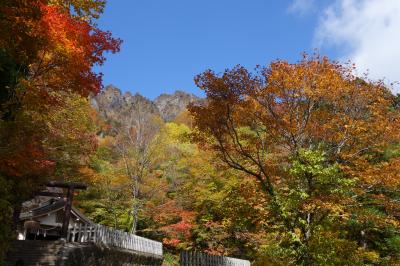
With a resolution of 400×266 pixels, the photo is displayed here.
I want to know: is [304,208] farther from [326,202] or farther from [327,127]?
[327,127]

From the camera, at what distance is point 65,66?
12898 mm

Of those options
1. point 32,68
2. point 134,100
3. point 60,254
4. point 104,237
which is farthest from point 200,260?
point 134,100

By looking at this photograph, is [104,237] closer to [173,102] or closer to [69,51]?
[69,51]

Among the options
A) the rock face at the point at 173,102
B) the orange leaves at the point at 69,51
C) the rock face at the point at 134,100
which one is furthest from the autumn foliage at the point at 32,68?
the rock face at the point at 173,102

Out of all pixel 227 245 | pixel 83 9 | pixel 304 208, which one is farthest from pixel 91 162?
pixel 304 208

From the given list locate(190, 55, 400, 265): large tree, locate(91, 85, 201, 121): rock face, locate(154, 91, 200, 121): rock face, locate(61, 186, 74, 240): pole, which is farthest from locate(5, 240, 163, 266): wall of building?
locate(154, 91, 200, 121): rock face

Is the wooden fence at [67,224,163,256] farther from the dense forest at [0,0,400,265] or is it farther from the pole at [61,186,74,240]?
the dense forest at [0,0,400,265]

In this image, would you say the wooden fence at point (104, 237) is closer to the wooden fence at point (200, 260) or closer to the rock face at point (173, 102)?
the wooden fence at point (200, 260)

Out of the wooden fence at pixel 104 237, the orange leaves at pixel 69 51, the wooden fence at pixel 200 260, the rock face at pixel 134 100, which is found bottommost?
the wooden fence at pixel 200 260

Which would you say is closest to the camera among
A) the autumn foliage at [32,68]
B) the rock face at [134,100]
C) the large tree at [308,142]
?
the autumn foliage at [32,68]

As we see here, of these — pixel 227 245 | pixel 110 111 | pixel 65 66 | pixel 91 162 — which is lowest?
pixel 227 245

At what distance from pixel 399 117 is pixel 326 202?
20.1ft

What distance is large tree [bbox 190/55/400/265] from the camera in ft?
43.9

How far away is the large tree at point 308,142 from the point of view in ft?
43.9
